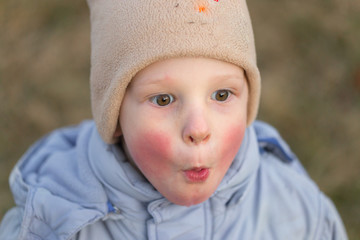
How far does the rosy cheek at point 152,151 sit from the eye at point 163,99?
0.25ft

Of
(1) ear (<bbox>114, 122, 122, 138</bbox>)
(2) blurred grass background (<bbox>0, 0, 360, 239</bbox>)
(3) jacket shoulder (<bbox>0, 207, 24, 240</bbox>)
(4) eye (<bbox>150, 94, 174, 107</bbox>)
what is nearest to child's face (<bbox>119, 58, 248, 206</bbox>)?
(4) eye (<bbox>150, 94, 174, 107</bbox>)

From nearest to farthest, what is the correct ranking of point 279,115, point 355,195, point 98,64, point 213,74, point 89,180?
point 213,74 → point 98,64 → point 89,180 → point 355,195 → point 279,115

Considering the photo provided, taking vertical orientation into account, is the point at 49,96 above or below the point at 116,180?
below

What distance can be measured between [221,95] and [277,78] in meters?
1.78

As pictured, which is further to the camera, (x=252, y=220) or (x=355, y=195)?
(x=355, y=195)

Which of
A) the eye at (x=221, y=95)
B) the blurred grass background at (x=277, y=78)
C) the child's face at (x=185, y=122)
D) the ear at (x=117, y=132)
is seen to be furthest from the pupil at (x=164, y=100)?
the blurred grass background at (x=277, y=78)

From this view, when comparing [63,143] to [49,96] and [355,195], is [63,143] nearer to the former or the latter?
[49,96]

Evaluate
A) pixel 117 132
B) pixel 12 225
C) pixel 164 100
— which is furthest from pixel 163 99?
pixel 12 225

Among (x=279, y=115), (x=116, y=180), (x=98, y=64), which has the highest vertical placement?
(x=98, y=64)

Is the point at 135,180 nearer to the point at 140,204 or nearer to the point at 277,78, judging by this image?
the point at 140,204

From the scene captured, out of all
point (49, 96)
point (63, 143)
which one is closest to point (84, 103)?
point (49, 96)

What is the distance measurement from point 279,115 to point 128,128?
5.38ft

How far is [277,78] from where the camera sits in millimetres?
2893

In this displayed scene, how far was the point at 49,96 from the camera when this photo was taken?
2.81 meters
